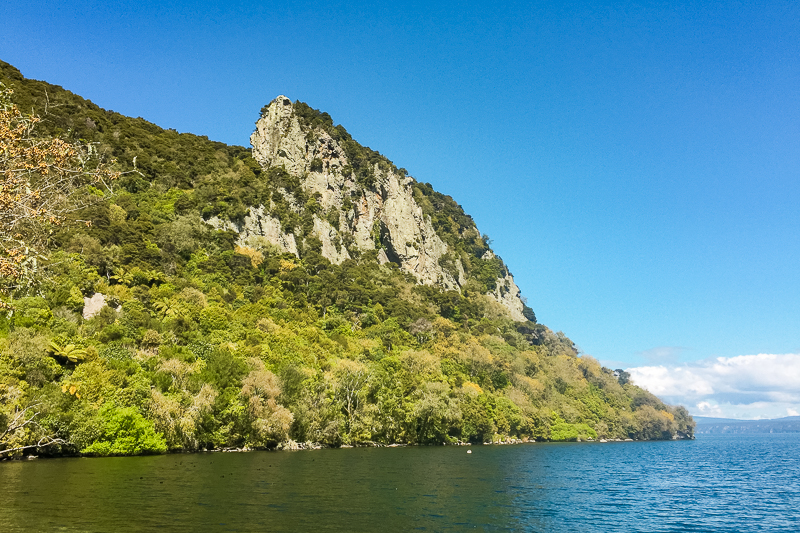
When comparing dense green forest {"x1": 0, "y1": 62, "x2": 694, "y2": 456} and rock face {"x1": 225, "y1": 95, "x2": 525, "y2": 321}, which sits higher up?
rock face {"x1": 225, "y1": 95, "x2": 525, "y2": 321}

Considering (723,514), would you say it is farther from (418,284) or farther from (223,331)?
(418,284)

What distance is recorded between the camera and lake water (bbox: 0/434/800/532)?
2288 cm

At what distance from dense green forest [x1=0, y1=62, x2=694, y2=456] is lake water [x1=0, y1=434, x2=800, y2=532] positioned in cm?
580

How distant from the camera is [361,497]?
97.8 feet

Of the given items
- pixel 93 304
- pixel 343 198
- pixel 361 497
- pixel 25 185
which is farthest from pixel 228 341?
pixel 343 198

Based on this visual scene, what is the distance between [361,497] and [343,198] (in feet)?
386

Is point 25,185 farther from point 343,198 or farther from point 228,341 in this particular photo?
point 343,198

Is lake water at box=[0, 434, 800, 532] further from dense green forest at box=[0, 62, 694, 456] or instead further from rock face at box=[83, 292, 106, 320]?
rock face at box=[83, 292, 106, 320]

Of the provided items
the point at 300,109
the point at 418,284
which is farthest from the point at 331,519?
the point at 300,109

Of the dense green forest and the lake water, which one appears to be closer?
the lake water

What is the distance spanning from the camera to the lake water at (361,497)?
75.0 ft

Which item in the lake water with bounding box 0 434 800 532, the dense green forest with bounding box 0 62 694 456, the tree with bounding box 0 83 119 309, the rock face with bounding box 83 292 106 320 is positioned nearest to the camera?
the tree with bounding box 0 83 119 309

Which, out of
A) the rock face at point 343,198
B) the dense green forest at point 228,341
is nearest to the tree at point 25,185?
the dense green forest at point 228,341

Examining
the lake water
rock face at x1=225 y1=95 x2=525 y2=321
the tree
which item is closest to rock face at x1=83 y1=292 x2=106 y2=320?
the lake water
